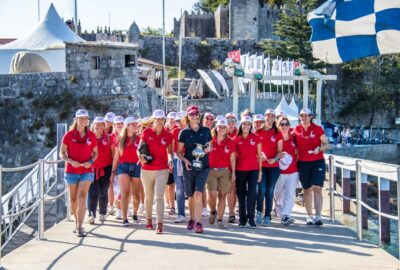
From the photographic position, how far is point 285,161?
10.2 metres

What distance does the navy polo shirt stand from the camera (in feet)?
31.2

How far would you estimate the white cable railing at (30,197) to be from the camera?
926cm

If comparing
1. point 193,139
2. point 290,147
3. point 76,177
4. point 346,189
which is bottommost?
point 346,189

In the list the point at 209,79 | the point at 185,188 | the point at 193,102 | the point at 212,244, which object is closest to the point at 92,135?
the point at 185,188

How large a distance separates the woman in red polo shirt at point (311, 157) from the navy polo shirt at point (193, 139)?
5.06ft

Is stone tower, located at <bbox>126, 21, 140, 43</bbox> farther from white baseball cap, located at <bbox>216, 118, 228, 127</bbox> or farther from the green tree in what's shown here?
white baseball cap, located at <bbox>216, 118, 228, 127</bbox>

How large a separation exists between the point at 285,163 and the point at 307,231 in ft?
3.71

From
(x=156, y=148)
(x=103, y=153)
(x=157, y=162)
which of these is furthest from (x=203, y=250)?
(x=103, y=153)

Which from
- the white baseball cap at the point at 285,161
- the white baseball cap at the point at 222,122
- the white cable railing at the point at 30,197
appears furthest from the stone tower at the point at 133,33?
the white baseball cap at the point at 222,122

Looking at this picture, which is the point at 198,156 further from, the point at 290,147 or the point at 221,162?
the point at 290,147

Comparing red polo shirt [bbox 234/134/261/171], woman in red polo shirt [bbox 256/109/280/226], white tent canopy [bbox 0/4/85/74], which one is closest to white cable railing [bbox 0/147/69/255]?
red polo shirt [bbox 234/134/261/171]

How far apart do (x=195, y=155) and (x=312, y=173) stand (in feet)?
6.30

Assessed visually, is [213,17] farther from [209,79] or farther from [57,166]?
[57,166]

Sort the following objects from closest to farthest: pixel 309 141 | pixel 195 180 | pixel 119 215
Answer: pixel 195 180, pixel 309 141, pixel 119 215
